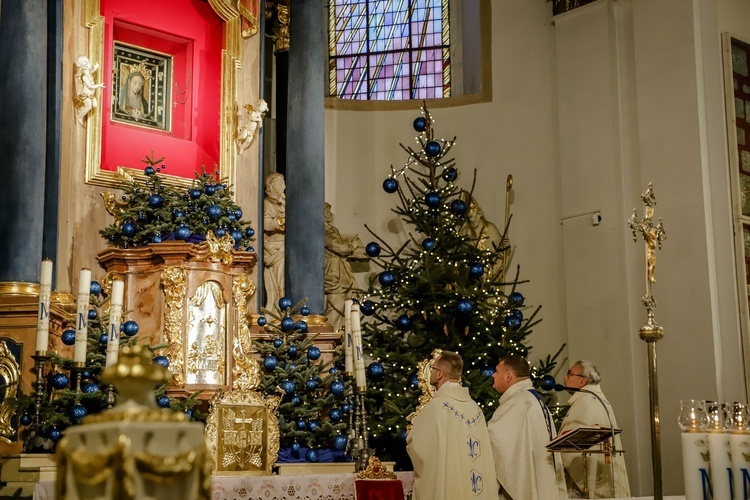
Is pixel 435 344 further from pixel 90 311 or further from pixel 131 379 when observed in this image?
pixel 131 379

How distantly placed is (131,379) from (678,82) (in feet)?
33.2

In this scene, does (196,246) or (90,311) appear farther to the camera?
(196,246)

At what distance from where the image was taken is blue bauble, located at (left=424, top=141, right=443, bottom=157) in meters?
11.8

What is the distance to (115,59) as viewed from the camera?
955 centimetres

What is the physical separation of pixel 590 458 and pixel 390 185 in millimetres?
4479

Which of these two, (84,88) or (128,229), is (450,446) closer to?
(128,229)

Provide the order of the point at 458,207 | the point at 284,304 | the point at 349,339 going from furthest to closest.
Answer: the point at 458,207 < the point at 284,304 < the point at 349,339

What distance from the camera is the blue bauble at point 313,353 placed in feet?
28.3

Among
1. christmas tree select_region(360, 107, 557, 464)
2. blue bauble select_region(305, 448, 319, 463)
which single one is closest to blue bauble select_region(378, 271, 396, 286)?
christmas tree select_region(360, 107, 557, 464)

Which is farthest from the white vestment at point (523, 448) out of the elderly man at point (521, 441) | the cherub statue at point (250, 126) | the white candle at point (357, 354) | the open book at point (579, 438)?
the cherub statue at point (250, 126)

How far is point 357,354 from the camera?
762 centimetres

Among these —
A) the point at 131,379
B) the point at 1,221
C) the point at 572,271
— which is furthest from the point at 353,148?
the point at 131,379

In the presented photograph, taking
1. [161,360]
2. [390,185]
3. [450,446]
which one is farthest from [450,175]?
[450,446]

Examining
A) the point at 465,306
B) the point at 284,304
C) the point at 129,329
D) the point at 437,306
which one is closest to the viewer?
the point at 129,329
